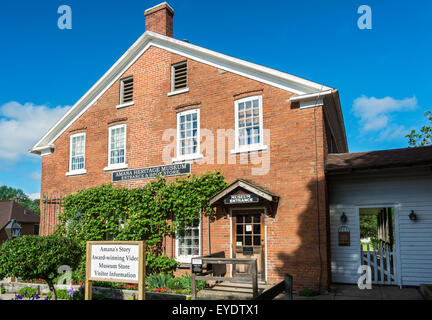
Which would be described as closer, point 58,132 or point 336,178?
point 336,178

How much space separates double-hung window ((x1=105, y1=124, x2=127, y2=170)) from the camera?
15125 millimetres

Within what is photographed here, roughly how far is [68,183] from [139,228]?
522 centimetres

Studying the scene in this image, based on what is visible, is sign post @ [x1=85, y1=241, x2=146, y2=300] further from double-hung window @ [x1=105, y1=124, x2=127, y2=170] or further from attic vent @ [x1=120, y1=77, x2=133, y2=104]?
attic vent @ [x1=120, y1=77, x2=133, y2=104]

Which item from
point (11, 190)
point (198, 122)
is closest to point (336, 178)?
point (198, 122)

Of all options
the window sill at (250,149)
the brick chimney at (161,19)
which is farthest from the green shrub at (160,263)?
the brick chimney at (161,19)

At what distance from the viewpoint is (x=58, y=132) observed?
1748cm

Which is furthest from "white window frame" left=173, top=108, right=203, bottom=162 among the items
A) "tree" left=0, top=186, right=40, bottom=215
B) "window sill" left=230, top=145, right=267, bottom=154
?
"tree" left=0, top=186, right=40, bottom=215

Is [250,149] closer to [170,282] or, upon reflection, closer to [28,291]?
[170,282]

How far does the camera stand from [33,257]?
959cm

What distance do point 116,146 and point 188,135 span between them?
3.75 metres
